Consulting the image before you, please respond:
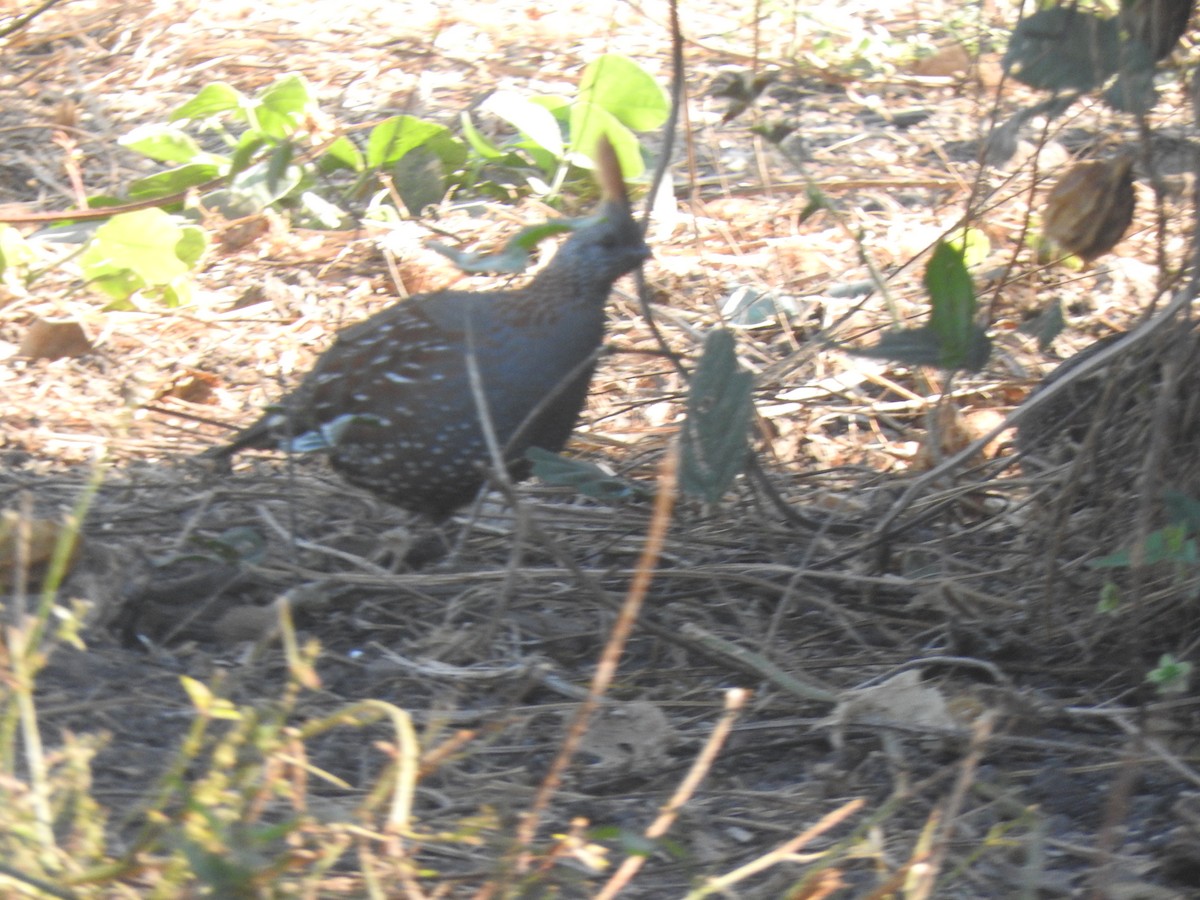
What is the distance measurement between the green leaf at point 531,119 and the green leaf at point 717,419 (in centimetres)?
329

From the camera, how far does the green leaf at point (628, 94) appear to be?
6.28 m

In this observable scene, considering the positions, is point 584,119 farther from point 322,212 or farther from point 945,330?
point 945,330

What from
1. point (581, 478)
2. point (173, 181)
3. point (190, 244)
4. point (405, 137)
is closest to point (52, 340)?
point (190, 244)

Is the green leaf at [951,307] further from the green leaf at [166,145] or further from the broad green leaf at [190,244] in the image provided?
the green leaf at [166,145]

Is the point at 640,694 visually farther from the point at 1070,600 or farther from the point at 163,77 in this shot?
the point at 163,77

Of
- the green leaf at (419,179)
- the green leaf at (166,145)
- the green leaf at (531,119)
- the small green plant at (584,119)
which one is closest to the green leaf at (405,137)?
the green leaf at (419,179)

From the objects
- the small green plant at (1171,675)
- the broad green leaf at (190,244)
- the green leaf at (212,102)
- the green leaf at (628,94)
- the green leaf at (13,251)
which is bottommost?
the green leaf at (13,251)

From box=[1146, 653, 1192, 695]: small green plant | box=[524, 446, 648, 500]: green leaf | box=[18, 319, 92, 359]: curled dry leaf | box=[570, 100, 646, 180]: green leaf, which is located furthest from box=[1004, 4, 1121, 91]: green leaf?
box=[18, 319, 92, 359]: curled dry leaf

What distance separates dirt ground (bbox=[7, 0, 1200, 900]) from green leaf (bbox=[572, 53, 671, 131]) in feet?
1.55

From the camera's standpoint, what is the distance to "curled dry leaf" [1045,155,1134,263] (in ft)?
10.5

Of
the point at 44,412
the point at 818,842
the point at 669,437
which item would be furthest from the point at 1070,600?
the point at 44,412

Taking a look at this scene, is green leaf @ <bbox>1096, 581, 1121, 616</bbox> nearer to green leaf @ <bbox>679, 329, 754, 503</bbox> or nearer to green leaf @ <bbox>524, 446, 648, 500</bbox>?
green leaf @ <bbox>679, 329, 754, 503</bbox>

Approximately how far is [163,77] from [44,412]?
3512 mm

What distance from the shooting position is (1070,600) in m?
3.48
